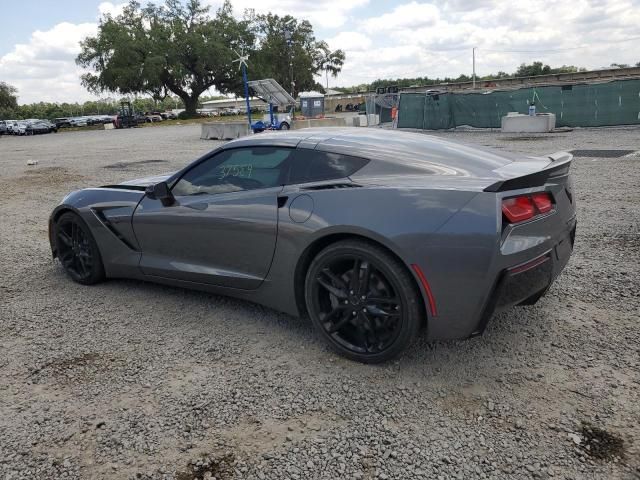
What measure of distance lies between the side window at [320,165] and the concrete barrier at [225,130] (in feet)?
68.2

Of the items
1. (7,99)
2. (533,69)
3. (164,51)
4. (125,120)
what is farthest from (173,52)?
(533,69)

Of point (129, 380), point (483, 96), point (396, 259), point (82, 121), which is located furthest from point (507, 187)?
point (82, 121)

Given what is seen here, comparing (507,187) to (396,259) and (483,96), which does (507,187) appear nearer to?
(396,259)

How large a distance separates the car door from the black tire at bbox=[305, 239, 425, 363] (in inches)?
17.8

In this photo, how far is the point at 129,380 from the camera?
10.1ft

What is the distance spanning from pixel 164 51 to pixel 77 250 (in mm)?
62255

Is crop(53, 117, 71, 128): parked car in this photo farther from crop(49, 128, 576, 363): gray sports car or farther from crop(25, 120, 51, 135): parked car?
crop(49, 128, 576, 363): gray sports car

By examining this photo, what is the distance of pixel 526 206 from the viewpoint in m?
2.76

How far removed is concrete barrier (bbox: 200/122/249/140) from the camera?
23.7 m

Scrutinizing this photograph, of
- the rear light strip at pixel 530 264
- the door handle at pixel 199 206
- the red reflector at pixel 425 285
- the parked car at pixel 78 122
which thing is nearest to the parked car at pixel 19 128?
the parked car at pixel 78 122

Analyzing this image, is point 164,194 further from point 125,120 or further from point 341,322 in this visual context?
point 125,120

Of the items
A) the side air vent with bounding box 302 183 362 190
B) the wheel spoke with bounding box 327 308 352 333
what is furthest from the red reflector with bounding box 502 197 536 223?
the wheel spoke with bounding box 327 308 352 333

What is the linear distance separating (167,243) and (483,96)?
2088 cm

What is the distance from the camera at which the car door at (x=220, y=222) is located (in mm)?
3430
